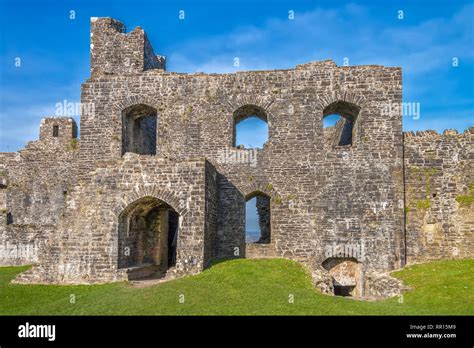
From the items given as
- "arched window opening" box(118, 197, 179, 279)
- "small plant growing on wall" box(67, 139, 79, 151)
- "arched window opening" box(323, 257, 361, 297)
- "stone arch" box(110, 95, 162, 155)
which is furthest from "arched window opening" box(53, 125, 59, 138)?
"arched window opening" box(323, 257, 361, 297)

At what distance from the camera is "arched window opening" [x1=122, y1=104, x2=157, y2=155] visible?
930 inches

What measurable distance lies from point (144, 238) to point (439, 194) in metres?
13.2

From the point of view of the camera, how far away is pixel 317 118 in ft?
73.8

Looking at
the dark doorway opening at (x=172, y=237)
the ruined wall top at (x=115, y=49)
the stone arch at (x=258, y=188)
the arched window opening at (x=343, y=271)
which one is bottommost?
the arched window opening at (x=343, y=271)

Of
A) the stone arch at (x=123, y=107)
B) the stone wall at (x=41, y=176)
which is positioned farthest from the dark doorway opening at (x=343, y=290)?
the stone wall at (x=41, y=176)

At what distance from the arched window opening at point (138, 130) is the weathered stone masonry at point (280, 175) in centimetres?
15

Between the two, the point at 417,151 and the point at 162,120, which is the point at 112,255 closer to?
the point at 162,120

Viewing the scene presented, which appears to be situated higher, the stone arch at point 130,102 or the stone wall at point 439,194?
the stone arch at point 130,102

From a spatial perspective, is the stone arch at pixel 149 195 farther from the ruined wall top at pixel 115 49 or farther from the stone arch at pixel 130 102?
the ruined wall top at pixel 115 49

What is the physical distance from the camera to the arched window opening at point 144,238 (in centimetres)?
2015

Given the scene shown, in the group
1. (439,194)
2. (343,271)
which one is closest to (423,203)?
(439,194)

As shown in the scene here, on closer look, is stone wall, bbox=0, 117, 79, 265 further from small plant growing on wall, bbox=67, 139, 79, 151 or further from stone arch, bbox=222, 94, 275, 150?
stone arch, bbox=222, 94, 275, 150

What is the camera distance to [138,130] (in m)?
25.4

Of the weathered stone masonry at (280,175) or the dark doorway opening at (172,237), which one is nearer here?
the weathered stone masonry at (280,175)
